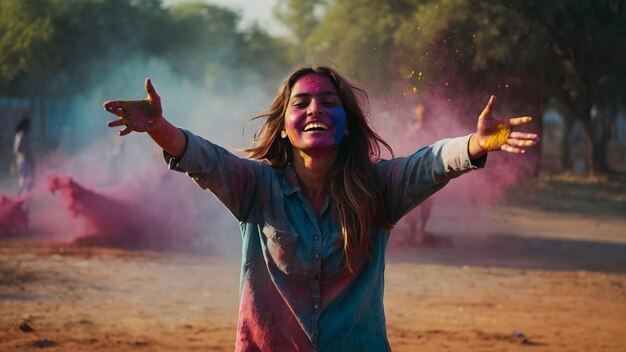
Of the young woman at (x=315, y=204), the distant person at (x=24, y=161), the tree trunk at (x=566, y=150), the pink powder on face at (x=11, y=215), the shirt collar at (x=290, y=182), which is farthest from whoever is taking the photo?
the tree trunk at (x=566, y=150)

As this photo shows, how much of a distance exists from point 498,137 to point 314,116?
696 millimetres

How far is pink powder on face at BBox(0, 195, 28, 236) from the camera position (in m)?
12.1

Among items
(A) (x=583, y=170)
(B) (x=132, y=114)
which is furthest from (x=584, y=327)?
(A) (x=583, y=170)

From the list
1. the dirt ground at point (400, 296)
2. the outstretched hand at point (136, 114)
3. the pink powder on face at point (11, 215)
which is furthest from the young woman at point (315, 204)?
the pink powder on face at point (11, 215)

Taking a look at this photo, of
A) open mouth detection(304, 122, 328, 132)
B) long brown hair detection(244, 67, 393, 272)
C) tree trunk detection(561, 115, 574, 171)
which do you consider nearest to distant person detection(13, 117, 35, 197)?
long brown hair detection(244, 67, 393, 272)

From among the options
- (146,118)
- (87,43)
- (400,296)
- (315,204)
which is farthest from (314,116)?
(87,43)

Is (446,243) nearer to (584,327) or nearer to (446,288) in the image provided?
(446,288)

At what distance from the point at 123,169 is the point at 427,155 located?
12766 mm

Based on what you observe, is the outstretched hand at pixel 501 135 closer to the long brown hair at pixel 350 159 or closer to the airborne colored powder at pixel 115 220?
the long brown hair at pixel 350 159

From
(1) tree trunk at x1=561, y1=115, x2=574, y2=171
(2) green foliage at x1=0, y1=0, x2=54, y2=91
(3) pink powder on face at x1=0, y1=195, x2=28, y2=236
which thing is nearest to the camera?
(3) pink powder on face at x1=0, y1=195, x2=28, y2=236

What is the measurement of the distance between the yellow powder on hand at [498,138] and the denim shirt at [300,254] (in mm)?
92

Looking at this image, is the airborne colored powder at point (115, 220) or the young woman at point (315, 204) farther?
the airborne colored powder at point (115, 220)

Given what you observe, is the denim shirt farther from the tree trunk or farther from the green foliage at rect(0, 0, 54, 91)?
the tree trunk

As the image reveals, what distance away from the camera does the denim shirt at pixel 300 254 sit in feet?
10.5
